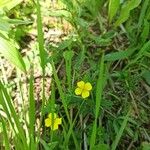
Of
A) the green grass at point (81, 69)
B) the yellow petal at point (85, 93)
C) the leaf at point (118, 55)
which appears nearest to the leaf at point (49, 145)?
the green grass at point (81, 69)

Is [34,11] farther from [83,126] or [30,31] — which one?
[83,126]

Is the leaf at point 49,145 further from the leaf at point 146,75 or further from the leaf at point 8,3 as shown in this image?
the leaf at point 8,3

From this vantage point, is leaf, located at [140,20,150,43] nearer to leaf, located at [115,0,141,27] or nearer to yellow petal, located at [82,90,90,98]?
leaf, located at [115,0,141,27]

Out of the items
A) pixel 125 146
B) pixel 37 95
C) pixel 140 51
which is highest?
pixel 140 51

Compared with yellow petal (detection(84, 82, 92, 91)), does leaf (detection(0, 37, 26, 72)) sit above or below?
above

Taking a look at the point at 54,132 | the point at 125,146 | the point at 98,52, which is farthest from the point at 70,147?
the point at 98,52

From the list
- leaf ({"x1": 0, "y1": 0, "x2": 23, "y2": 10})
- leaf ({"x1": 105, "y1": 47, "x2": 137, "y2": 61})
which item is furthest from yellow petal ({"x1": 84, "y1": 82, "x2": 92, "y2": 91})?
leaf ({"x1": 0, "y1": 0, "x2": 23, "y2": 10})

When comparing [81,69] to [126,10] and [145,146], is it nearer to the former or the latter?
[126,10]

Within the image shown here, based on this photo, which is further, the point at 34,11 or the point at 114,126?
the point at 34,11

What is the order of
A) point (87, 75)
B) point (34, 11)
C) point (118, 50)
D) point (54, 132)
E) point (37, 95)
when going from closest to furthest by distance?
point (54, 132)
point (87, 75)
point (37, 95)
point (118, 50)
point (34, 11)
